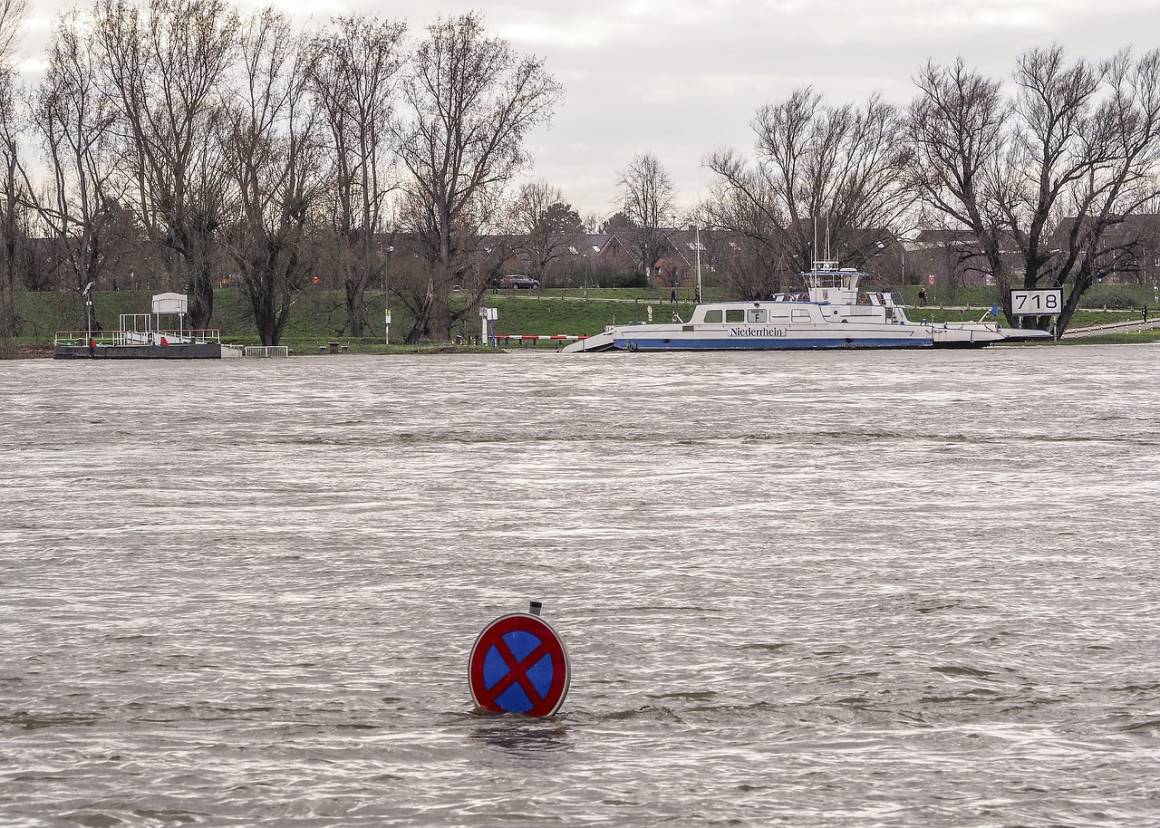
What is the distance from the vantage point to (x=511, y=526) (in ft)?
42.1

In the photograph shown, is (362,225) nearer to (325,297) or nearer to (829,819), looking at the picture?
(325,297)

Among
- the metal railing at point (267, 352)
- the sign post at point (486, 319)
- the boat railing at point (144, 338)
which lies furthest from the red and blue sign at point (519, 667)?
the sign post at point (486, 319)

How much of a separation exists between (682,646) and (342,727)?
2.17 m

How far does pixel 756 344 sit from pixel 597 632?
199ft

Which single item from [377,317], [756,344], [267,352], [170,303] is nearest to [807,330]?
[756,344]

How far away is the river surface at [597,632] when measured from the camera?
19.3 feet

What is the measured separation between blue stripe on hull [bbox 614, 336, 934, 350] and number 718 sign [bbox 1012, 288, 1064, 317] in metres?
7.61

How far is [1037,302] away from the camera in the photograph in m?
74.1

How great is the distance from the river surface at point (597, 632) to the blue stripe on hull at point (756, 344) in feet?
157

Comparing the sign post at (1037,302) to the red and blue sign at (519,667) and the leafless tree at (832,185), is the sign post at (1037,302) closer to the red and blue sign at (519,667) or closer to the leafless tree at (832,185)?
the leafless tree at (832,185)

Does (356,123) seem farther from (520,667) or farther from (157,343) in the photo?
(520,667)

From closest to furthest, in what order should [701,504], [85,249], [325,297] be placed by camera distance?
[701,504], [85,249], [325,297]

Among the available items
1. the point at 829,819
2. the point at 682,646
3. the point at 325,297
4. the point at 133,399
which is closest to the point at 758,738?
the point at 829,819

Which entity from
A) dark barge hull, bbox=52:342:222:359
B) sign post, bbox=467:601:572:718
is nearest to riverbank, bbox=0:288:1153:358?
dark barge hull, bbox=52:342:222:359
